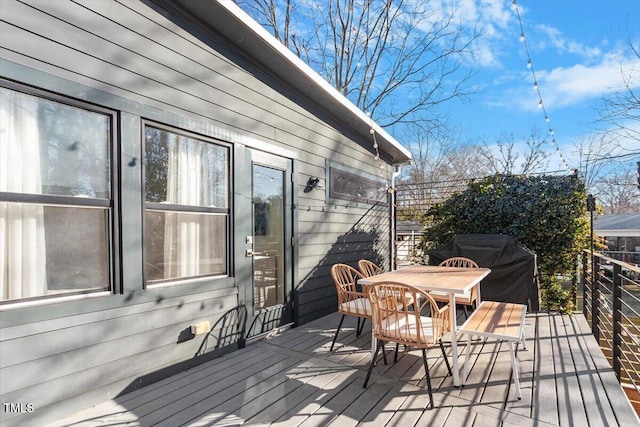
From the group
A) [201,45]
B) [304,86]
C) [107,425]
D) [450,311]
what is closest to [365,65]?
[304,86]

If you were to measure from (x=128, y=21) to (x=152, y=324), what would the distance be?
7.65 feet

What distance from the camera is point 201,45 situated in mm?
3088

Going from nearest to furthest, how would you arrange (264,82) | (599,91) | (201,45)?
(201,45) → (264,82) → (599,91)

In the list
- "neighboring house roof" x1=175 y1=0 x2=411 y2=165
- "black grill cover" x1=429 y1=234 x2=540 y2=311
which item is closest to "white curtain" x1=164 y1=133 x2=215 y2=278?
"neighboring house roof" x1=175 y1=0 x2=411 y2=165

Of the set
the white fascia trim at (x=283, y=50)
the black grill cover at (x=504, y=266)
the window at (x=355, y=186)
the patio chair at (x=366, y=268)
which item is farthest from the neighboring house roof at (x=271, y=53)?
the black grill cover at (x=504, y=266)

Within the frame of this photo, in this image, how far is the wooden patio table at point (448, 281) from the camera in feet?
8.36

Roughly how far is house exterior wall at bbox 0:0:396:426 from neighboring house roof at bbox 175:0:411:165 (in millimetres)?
109

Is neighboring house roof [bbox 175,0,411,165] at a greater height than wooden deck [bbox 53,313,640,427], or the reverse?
neighboring house roof [bbox 175,0,411,165]

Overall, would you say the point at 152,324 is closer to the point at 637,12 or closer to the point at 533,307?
the point at 533,307

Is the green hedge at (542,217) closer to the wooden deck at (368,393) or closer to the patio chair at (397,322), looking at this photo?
the wooden deck at (368,393)

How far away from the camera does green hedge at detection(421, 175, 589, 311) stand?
4898 millimetres

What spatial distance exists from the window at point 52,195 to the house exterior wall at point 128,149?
0.26 ft

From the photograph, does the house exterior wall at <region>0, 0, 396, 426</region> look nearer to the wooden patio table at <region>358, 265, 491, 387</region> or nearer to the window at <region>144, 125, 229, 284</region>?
the window at <region>144, 125, 229, 284</region>

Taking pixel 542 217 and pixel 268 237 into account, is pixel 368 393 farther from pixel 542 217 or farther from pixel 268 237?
pixel 542 217
